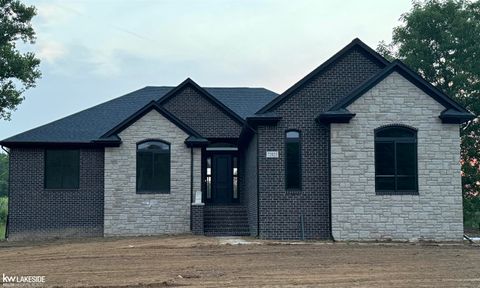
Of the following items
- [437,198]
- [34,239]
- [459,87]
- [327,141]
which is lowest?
[34,239]

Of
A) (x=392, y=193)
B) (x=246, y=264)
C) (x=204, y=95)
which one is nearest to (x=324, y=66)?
(x=392, y=193)

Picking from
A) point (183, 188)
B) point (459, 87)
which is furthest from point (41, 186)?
point (459, 87)

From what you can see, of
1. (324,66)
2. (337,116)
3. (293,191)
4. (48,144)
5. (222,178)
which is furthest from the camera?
(222,178)

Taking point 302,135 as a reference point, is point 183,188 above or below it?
below

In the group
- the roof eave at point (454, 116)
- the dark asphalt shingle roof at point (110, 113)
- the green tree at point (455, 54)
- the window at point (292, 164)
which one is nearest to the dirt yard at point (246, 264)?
the window at point (292, 164)

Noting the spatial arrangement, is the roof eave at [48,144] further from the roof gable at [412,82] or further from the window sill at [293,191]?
the roof gable at [412,82]

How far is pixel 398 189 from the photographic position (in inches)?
709

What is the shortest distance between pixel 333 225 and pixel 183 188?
22.0 ft

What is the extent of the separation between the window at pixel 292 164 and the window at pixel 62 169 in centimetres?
919

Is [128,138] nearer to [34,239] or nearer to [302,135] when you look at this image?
[34,239]

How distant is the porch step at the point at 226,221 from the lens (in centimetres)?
2153

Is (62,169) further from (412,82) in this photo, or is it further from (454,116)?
(454,116)

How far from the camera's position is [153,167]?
71.2ft

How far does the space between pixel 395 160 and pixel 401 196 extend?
1.20 m
